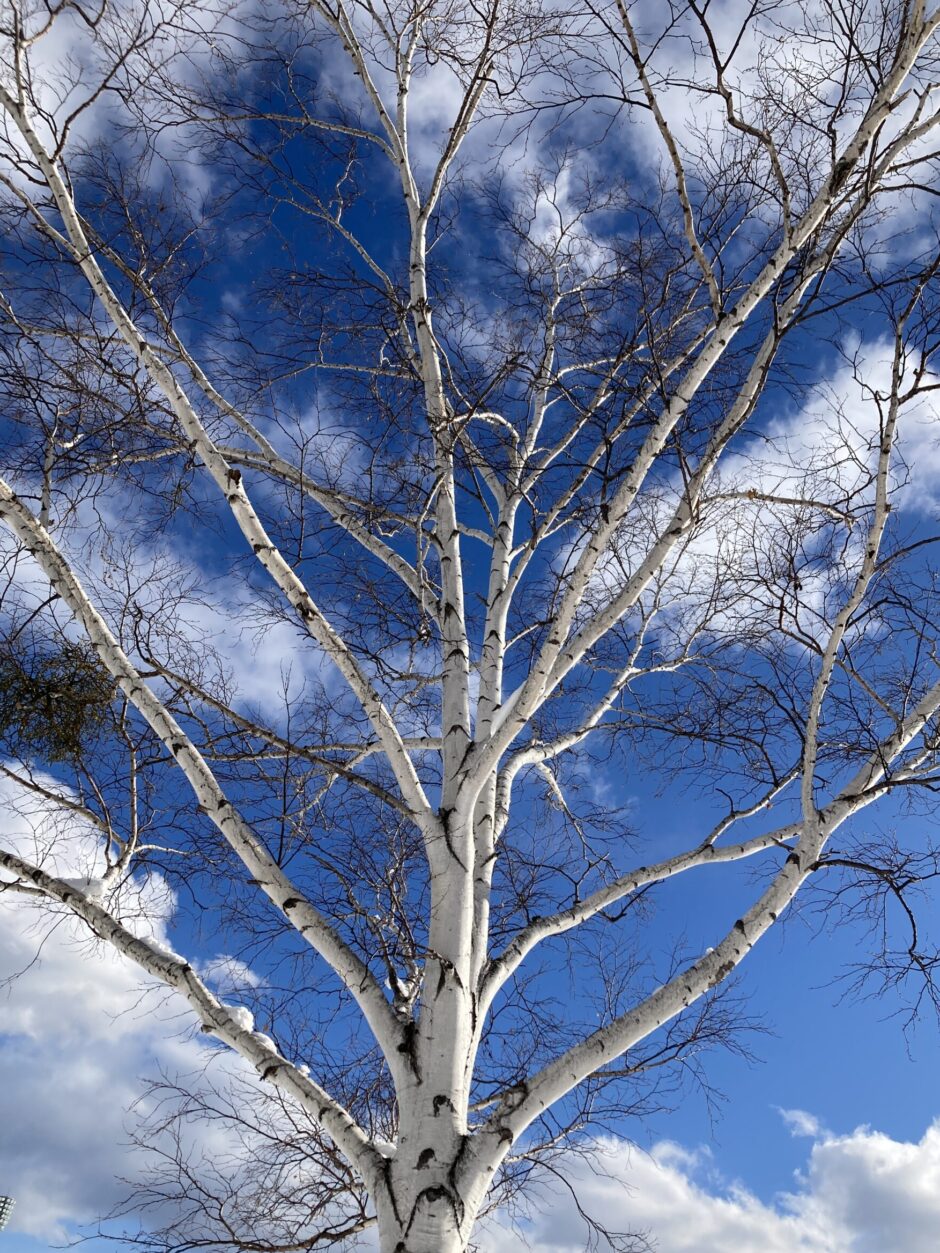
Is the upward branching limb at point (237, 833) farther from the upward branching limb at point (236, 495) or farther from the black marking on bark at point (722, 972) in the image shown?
the black marking on bark at point (722, 972)

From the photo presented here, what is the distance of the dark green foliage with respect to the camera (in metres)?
5.04

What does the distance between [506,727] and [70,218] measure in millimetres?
3217

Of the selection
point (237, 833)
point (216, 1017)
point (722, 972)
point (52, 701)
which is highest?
point (52, 701)

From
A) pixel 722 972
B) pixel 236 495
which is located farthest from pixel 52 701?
pixel 722 972

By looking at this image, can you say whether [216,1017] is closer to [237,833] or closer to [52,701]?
[237,833]

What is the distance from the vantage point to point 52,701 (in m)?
5.04

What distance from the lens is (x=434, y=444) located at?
17.6ft

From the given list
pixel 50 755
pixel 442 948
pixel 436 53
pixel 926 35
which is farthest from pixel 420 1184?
pixel 436 53

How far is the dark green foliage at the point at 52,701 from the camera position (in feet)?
16.5

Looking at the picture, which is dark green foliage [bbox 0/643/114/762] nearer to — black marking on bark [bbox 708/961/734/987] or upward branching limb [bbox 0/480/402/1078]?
upward branching limb [bbox 0/480/402/1078]

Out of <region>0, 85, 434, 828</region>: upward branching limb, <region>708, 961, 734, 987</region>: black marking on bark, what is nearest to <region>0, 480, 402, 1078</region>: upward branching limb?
<region>0, 85, 434, 828</region>: upward branching limb

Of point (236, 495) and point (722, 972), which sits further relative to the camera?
point (236, 495)

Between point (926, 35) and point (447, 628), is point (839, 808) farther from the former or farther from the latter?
point (926, 35)

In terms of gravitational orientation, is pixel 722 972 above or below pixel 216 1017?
below
